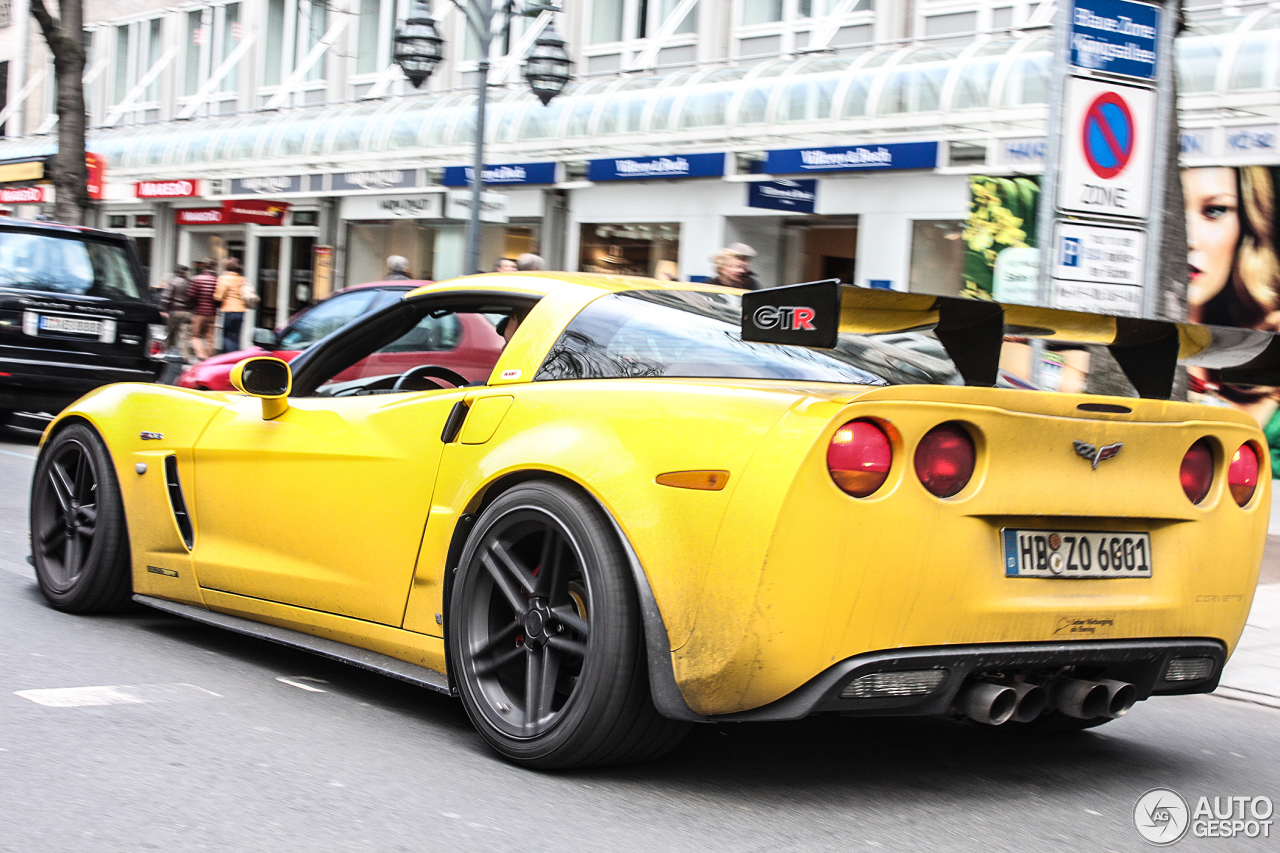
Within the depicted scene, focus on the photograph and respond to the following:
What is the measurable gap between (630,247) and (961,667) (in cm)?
1881

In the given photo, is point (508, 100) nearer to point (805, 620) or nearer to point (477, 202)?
point (477, 202)

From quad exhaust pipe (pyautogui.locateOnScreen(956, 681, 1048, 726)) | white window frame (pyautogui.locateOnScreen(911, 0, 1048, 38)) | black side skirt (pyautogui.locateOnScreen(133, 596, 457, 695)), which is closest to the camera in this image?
quad exhaust pipe (pyautogui.locateOnScreen(956, 681, 1048, 726))

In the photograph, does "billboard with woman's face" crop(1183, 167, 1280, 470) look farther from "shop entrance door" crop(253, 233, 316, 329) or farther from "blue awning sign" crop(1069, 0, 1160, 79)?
"shop entrance door" crop(253, 233, 316, 329)

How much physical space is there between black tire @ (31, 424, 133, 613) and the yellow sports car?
3.11 feet

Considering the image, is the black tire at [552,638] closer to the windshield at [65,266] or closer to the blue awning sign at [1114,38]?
→ the blue awning sign at [1114,38]

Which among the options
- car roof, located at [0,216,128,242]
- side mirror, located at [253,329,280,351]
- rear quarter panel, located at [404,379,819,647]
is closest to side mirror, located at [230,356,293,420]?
rear quarter panel, located at [404,379,819,647]

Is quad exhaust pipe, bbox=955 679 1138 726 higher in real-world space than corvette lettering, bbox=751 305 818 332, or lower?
lower

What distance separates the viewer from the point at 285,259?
3019 cm

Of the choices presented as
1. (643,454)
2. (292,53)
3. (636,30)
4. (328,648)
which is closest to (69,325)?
(328,648)

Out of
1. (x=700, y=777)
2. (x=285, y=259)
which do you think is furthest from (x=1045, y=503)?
(x=285, y=259)

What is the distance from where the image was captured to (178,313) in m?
20.7

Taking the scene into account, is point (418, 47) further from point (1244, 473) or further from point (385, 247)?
point (1244, 473)

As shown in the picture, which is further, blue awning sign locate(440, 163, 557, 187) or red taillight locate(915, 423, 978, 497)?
blue awning sign locate(440, 163, 557, 187)

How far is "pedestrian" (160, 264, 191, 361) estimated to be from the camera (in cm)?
2003
